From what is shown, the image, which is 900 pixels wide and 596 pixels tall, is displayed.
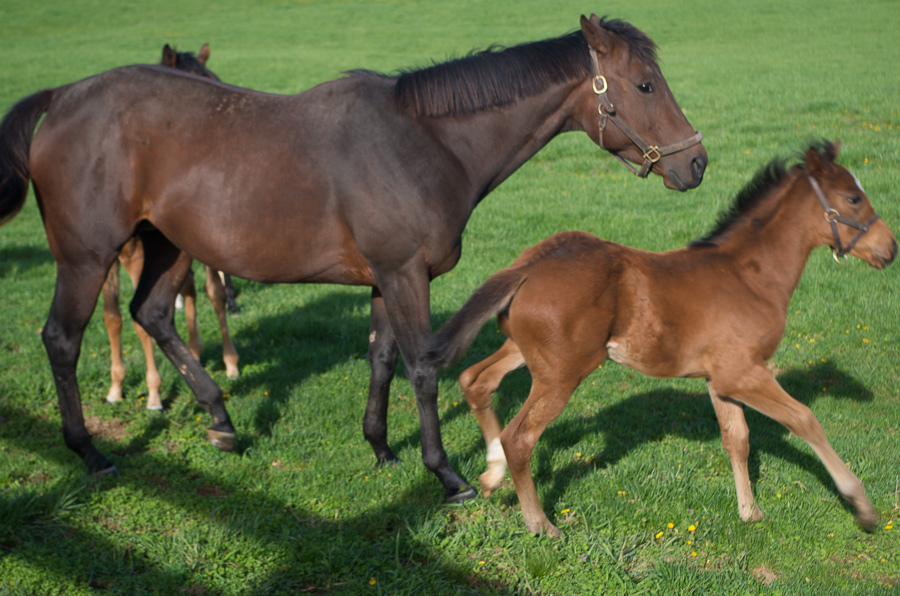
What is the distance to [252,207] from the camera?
4.36 m

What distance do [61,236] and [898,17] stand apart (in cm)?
2862

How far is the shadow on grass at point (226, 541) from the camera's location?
12.2 ft

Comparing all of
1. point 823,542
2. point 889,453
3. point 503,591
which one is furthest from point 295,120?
point 889,453

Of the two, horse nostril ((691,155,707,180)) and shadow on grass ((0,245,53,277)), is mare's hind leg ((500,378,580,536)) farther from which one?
shadow on grass ((0,245,53,277))

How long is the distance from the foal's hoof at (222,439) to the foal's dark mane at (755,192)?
3.04 meters

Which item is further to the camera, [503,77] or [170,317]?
[170,317]

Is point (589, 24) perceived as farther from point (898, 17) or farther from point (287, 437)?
point (898, 17)

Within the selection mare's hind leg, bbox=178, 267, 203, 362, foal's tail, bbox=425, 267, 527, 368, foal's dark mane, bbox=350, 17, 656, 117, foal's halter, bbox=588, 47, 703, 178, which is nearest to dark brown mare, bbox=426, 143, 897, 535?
foal's tail, bbox=425, 267, 527, 368

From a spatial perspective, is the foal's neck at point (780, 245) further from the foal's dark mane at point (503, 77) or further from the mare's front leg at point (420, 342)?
the mare's front leg at point (420, 342)

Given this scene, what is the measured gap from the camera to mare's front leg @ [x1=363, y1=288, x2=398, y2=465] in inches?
191

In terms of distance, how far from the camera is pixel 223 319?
6371mm

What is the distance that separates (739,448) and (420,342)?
1.80 m

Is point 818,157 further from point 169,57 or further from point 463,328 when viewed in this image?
point 169,57

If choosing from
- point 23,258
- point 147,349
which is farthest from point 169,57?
point 23,258
